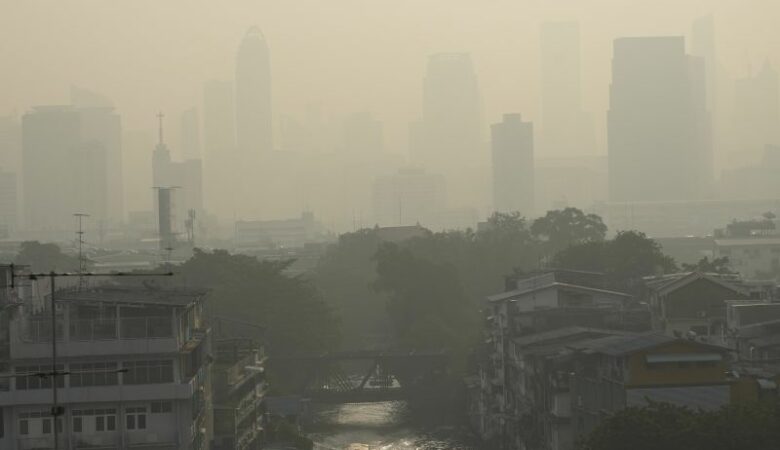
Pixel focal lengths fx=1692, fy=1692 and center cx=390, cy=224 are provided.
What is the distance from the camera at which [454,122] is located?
153625mm

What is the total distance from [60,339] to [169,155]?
122m

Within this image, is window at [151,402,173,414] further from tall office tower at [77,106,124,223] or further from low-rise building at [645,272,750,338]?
tall office tower at [77,106,124,223]

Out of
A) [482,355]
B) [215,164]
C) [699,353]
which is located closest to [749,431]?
[699,353]

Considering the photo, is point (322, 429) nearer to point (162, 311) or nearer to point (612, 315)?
point (612, 315)

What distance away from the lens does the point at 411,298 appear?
1548 inches

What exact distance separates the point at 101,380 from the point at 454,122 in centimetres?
13784

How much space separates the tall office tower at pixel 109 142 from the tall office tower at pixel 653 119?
40222 millimetres

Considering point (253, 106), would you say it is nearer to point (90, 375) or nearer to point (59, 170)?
point (59, 170)

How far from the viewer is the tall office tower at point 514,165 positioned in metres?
134

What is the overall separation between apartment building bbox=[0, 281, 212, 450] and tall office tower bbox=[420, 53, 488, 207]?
135864mm

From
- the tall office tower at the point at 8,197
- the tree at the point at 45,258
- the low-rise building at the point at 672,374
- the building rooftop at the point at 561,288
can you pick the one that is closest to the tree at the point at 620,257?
the building rooftop at the point at 561,288

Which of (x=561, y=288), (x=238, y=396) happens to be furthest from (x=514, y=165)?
(x=238, y=396)

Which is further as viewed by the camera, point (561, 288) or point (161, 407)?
point (561, 288)

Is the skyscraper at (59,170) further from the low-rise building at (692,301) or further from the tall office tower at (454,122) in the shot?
the low-rise building at (692,301)
